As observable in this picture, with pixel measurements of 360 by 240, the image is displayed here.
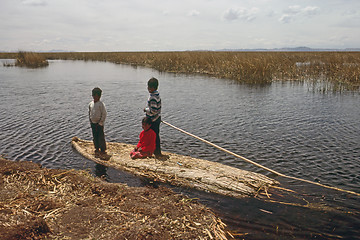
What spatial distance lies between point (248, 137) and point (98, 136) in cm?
525

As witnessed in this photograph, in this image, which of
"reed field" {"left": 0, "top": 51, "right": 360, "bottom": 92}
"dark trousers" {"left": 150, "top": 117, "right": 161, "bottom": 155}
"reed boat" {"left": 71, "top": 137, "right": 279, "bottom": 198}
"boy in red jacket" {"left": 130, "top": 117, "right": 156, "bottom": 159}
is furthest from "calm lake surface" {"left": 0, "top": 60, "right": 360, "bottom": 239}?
"reed field" {"left": 0, "top": 51, "right": 360, "bottom": 92}

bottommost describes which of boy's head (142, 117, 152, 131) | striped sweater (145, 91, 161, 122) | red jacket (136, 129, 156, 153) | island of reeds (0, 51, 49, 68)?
red jacket (136, 129, 156, 153)

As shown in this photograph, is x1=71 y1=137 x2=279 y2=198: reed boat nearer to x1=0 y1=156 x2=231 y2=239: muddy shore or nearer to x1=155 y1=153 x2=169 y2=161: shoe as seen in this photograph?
x1=155 y1=153 x2=169 y2=161: shoe

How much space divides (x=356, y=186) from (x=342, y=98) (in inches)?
459

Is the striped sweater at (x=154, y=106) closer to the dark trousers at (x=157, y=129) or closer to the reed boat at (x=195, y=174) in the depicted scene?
the dark trousers at (x=157, y=129)

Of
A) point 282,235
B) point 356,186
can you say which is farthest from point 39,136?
point 356,186

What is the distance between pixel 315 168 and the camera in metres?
7.12

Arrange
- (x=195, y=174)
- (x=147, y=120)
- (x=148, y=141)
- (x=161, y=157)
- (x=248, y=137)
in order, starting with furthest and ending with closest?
(x=248, y=137)
(x=161, y=157)
(x=148, y=141)
(x=147, y=120)
(x=195, y=174)

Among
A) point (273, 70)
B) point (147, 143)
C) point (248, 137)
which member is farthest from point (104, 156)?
point (273, 70)

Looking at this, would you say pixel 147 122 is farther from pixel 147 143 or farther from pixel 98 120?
pixel 98 120

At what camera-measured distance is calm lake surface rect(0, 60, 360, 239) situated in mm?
4977

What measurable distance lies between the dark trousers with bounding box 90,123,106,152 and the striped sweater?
1.50 meters

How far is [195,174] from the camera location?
5875mm

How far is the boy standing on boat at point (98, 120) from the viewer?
6.90 m
